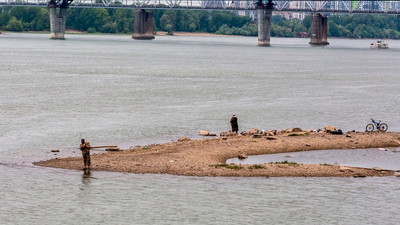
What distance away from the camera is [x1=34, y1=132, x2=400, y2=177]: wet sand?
3809 centimetres

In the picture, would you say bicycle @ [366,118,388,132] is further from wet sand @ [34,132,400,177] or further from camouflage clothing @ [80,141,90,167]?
camouflage clothing @ [80,141,90,167]

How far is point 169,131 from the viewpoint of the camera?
176 feet

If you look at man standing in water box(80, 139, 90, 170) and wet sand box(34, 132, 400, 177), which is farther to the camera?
wet sand box(34, 132, 400, 177)

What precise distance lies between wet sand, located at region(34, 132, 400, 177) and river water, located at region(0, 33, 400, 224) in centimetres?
109

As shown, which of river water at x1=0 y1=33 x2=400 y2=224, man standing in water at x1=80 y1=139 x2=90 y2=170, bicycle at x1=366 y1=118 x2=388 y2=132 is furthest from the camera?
bicycle at x1=366 y1=118 x2=388 y2=132

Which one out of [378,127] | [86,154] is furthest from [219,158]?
[378,127]

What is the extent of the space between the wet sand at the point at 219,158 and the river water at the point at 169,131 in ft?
3.57

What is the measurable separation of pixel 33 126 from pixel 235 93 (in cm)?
3830

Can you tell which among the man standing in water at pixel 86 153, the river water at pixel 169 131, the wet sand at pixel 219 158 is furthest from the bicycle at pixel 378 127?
the man standing in water at pixel 86 153

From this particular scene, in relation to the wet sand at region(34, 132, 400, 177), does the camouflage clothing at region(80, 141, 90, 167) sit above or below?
above

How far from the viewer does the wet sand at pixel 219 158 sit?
38.1 metres

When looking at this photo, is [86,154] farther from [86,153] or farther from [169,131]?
[169,131]

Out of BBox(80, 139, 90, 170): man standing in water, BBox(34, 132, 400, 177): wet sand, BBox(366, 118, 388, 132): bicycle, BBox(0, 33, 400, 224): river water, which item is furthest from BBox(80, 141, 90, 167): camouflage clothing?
BBox(366, 118, 388, 132): bicycle

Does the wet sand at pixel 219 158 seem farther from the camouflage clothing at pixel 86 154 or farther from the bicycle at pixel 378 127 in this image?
the bicycle at pixel 378 127
